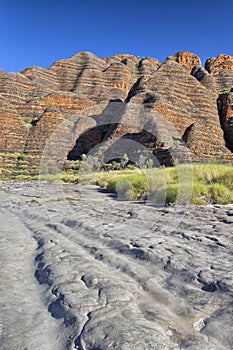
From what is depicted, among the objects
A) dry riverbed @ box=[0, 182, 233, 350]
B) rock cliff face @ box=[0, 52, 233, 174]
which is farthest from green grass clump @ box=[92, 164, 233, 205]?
rock cliff face @ box=[0, 52, 233, 174]

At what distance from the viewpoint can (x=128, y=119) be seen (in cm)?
3291

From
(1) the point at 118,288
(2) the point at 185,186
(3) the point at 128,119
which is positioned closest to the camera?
(1) the point at 118,288

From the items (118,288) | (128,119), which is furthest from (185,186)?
(128,119)

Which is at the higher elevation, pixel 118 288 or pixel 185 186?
pixel 185 186

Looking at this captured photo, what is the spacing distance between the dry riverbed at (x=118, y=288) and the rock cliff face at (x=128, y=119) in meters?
19.3

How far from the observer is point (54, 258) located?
9.98ft

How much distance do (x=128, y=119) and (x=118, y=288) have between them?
104ft

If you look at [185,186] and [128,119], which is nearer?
[185,186]

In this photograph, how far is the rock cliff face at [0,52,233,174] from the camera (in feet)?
99.2

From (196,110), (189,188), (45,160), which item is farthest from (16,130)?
(189,188)

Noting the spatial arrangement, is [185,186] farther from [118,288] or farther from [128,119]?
[128,119]

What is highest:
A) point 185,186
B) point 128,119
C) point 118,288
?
point 128,119

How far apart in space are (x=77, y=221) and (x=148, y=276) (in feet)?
8.82

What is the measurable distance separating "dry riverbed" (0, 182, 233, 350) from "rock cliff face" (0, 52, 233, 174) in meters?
19.3
